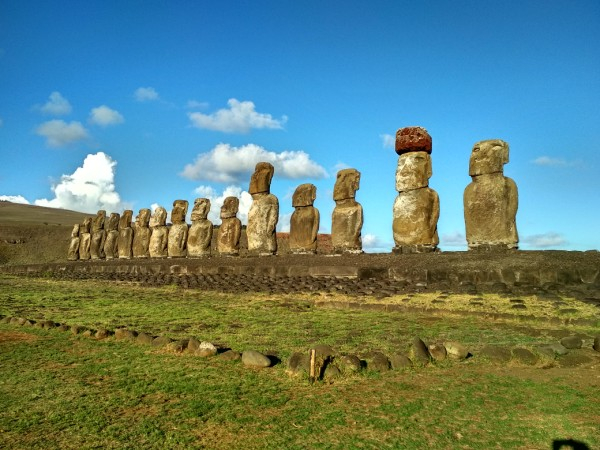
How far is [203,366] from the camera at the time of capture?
4.98m

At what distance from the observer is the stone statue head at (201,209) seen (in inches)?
783

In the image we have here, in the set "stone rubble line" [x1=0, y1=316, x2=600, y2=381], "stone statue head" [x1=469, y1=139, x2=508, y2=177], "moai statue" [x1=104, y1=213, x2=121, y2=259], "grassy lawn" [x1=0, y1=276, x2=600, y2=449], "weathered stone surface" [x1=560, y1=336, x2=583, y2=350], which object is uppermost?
"stone statue head" [x1=469, y1=139, x2=508, y2=177]

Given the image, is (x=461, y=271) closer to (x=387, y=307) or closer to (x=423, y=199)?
(x=387, y=307)

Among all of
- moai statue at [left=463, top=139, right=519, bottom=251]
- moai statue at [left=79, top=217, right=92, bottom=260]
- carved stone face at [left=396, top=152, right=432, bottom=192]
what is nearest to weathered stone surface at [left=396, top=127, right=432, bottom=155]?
carved stone face at [left=396, top=152, right=432, bottom=192]

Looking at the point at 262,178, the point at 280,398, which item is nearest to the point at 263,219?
the point at 262,178

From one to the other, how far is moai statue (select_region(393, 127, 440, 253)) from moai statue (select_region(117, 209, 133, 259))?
15.5 m

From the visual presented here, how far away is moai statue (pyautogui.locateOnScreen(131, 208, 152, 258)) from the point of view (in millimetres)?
23375

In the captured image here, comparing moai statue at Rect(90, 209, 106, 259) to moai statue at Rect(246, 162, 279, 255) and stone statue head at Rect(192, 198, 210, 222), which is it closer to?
stone statue head at Rect(192, 198, 210, 222)

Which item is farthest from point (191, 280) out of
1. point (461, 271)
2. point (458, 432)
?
point (458, 432)

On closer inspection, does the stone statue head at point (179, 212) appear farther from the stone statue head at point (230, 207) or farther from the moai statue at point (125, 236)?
the moai statue at point (125, 236)

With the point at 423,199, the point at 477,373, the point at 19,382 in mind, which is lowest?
the point at 19,382

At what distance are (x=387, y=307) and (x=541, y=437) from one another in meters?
5.50

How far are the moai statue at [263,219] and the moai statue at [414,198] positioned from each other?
517cm

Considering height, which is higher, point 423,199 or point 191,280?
point 423,199
